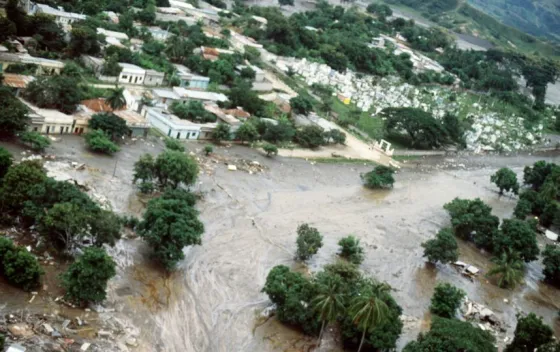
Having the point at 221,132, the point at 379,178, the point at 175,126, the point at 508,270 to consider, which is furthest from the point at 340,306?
the point at 221,132

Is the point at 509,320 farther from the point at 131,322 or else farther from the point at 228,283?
the point at 131,322

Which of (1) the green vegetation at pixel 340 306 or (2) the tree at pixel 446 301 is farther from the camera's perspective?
(2) the tree at pixel 446 301

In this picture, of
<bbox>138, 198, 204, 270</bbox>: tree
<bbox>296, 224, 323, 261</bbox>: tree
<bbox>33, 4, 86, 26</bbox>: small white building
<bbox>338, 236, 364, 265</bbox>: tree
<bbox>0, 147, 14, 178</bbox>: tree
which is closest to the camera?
<bbox>138, 198, 204, 270</bbox>: tree

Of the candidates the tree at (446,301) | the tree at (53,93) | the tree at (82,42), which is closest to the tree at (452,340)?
the tree at (446,301)

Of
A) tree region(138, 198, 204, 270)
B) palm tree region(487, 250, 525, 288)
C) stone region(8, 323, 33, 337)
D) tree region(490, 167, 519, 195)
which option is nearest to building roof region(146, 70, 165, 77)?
tree region(138, 198, 204, 270)

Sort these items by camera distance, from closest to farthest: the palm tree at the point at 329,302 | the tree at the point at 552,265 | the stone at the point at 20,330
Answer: the stone at the point at 20,330
the palm tree at the point at 329,302
the tree at the point at 552,265

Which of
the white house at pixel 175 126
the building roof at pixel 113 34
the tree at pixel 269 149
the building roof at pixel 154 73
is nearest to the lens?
the white house at pixel 175 126

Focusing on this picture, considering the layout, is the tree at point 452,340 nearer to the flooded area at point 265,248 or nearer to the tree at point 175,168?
the flooded area at point 265,248

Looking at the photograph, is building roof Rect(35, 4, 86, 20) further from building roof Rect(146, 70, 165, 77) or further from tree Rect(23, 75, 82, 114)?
tree Rect(23, 75, 82, 114)
